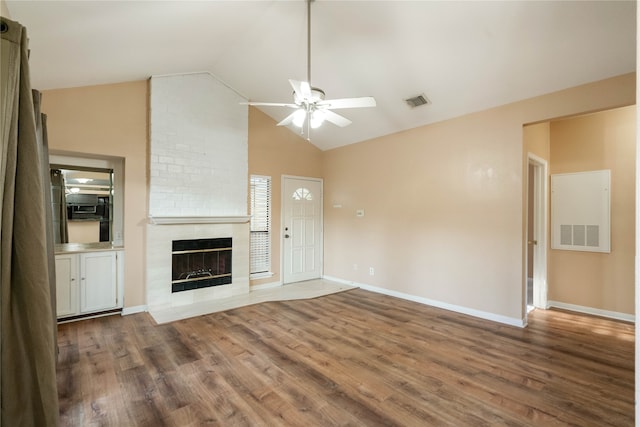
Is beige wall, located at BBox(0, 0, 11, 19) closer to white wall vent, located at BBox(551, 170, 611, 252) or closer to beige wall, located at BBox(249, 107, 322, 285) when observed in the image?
beige wall, located at BBox(249, 107, 322, 285)

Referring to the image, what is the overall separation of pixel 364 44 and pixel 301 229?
12.1 feet

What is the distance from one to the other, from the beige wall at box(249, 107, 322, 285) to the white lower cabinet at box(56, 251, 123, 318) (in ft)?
7.07

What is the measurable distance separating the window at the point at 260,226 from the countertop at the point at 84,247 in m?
2.11

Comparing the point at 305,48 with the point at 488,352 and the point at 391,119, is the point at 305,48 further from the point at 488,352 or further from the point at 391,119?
the point at 488,352

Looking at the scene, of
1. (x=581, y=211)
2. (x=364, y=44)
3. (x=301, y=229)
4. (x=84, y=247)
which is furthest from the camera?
(x=301, y=229)

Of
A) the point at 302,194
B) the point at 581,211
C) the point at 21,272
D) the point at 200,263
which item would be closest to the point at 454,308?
the point at 581,211

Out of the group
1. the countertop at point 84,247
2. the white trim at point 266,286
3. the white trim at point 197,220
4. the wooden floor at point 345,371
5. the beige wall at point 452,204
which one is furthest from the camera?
the white trim at point 266,286

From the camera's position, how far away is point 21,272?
98cm

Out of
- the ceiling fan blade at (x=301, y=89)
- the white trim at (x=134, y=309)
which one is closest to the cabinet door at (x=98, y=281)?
the white trim at (x=134, y=309)

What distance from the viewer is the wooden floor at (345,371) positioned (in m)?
2.12

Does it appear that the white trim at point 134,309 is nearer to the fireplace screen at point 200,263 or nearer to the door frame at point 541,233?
the fireplace screen at point 200,263

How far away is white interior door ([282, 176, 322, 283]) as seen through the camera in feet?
19.5

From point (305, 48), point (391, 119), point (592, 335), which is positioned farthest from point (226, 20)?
point (592, 335)

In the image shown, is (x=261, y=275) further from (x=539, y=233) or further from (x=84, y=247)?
(x=539, y=233)
